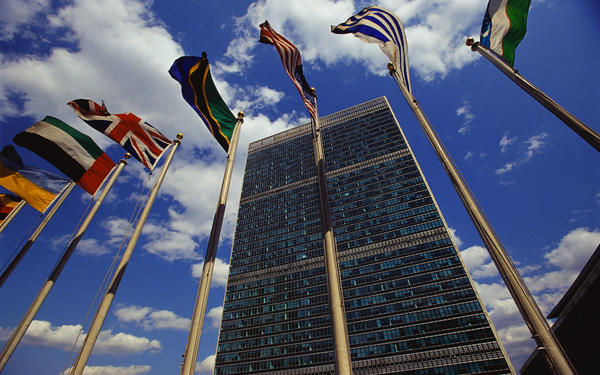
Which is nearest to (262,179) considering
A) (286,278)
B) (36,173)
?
(286,278)

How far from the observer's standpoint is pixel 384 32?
1545 centimetres

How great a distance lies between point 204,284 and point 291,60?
11.9 metres

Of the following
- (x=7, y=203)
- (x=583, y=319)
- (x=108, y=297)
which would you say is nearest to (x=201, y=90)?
(x=108, y=297)

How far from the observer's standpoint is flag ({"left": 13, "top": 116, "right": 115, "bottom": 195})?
1523 cm

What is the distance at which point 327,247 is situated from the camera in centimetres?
1106

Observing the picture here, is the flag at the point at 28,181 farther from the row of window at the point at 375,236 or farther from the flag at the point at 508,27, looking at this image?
the row of window at the point at 375,236

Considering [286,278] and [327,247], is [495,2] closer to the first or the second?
[327,247]

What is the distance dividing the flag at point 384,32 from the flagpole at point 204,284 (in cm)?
933

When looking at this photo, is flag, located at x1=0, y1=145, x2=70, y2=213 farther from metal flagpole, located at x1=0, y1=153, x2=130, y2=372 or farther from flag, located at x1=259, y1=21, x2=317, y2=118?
flag, located at x1=259, y1=21, x2=317, y2=118

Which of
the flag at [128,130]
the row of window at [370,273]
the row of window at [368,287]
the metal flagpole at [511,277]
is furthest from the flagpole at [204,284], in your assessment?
the row of window at [370,273]

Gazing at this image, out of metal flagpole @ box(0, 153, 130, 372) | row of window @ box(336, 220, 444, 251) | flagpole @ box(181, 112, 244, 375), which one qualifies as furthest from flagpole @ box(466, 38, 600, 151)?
row of window @ box(336, 220, 444, 251)

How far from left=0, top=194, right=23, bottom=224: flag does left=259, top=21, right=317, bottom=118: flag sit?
18.4 meters

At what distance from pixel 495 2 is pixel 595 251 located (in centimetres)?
1408

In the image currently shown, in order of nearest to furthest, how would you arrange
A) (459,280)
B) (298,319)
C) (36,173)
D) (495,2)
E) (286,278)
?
(495,2) < (36,173) < (459,280) < (298,319) < (286,278)
